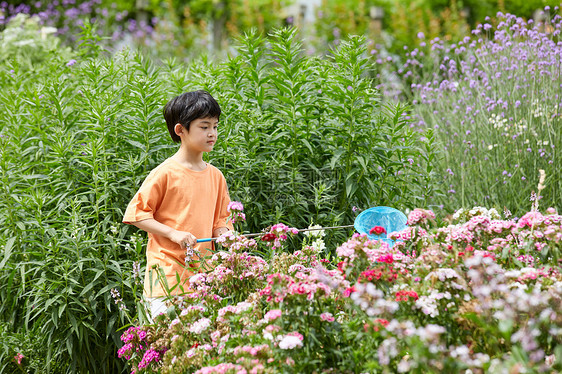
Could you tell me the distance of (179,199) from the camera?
10.6 feet

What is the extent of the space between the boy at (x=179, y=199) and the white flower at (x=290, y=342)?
1172 millimetres

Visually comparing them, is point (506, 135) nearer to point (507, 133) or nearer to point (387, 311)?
point (507, 133)

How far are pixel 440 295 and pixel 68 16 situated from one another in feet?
45.7

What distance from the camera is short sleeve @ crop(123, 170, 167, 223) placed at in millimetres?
3121

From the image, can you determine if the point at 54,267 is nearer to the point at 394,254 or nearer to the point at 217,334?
the point at 217,334

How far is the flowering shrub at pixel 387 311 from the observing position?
1.84 metres

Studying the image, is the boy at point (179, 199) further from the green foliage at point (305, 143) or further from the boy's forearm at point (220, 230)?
the green foliage at point (305, 143)

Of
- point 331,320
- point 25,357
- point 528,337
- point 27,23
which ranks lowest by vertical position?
point 25,357

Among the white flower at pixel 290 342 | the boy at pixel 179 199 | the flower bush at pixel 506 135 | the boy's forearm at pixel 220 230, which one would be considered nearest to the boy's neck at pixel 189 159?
the boy at pixel 179 199

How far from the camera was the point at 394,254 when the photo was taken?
254 cm

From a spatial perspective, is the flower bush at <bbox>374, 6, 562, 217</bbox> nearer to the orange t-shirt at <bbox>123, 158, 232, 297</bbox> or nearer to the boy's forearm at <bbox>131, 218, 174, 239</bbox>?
the orange t-shirt at <bbox>123, 158, 232, 297</bbox>

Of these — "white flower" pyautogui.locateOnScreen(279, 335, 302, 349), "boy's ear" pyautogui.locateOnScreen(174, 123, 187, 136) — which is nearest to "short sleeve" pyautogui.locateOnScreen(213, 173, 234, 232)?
"boy's ear" pyautogui.locateOnScreen(174, 123, 187, 136)

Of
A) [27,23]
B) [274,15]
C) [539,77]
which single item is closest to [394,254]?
[539,77]

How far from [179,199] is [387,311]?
5.02 ft
